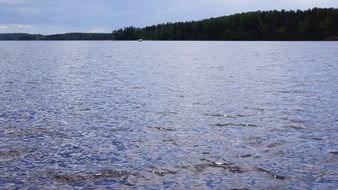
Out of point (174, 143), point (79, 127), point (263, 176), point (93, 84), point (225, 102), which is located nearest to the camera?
point (263, 176)

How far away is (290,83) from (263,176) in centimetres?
3007

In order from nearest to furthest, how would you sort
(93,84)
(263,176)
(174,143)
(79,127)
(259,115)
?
(263,176)
(174,143)
(79,127)
(259,115)
(93,84)

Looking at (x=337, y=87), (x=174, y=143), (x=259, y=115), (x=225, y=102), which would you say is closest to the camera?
(x=174, y=143)

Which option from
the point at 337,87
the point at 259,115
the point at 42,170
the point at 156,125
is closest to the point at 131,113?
the point at 156,125

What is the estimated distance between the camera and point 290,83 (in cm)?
4344

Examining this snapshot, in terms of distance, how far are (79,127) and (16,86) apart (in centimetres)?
1929

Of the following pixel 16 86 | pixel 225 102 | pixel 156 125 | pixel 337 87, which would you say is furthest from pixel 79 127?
pixel 337 87

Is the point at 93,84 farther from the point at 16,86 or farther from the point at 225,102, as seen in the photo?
the point at 225,102

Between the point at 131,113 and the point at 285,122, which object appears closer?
the point at 285,122

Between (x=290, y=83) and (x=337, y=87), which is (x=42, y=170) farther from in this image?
(x=290, y=83)

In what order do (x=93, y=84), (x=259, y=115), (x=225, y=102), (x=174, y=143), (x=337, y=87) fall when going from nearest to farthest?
(x=174, y=143) → (x=259, y=115) → (x=225, y=102) → (x=337, y=87) → (x=93, y=84)

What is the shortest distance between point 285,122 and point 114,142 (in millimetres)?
8943

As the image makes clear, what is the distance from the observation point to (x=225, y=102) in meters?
30.6

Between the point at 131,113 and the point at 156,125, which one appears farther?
the point at 131,113
